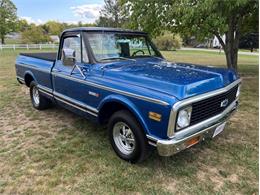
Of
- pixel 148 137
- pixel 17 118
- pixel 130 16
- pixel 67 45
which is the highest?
pixel 130 16

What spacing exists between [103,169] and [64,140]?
1.27 m

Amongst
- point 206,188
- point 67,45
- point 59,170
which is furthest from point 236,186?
point 67,45

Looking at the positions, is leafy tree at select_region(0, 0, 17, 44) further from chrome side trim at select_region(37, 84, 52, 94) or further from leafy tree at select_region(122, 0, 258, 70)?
chrome side trim at select_region(37, 84, 52, 94)

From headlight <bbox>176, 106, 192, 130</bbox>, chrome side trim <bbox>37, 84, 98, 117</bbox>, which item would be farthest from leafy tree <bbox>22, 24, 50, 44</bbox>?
headlight <bbox>176, 106, 192, 130</bbox>

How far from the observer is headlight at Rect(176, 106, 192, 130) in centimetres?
293

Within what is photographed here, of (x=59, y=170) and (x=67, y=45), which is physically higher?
(x=67, y=45)

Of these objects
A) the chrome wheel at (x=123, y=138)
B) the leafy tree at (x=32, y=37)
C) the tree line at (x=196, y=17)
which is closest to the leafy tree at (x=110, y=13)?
the leafy tree at (x=32, y=37)

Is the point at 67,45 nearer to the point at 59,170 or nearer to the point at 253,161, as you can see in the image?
the point at 59,170

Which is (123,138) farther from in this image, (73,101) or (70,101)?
(70,101)

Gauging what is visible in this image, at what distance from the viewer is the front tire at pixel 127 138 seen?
3.35m

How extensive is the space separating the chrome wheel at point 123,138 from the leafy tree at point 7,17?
42.3m

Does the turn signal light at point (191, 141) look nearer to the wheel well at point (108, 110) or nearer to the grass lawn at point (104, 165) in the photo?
the grass lawn at point (104, 165)

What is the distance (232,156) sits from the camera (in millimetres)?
3861

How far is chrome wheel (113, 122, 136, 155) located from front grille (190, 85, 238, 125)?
3.12 feet
